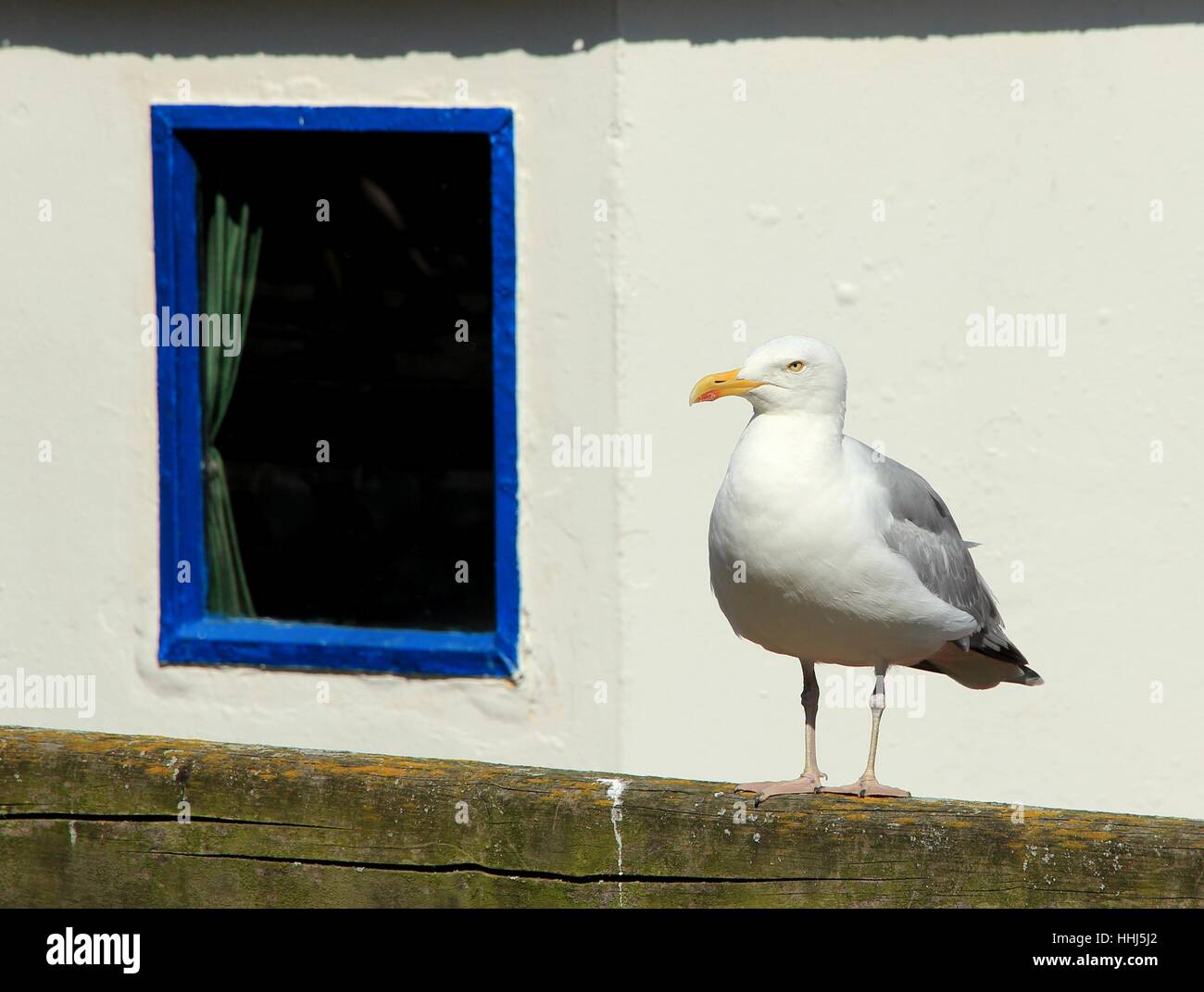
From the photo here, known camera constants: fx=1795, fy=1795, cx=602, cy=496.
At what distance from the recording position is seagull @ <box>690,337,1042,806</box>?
341 centimetres

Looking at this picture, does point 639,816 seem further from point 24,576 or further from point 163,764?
point 24,576

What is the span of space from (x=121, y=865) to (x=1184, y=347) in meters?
4.04

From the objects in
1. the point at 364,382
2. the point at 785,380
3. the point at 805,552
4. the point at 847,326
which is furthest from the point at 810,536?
the point at 364,382

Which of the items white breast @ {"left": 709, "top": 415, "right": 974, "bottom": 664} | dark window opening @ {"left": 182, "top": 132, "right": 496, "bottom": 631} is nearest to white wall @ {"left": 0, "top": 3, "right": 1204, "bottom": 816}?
dark window opening @ {"left": 182, "top": 132, "right": 496, "bottom": 631}

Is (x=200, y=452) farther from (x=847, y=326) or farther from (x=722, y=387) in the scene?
(x=722, y=387)

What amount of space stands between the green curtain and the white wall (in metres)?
0.50

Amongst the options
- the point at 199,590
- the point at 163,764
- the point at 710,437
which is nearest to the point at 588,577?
the point at 710,437

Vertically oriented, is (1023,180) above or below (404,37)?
below

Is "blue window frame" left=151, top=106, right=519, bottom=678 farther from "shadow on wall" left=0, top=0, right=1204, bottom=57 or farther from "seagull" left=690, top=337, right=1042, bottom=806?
"seagull" left=690, top=337, right=1042, bottom=806

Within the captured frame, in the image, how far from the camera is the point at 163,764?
7.70 ft

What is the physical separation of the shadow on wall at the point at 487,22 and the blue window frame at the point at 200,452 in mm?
217

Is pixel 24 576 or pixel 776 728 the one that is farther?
pixel 24 576

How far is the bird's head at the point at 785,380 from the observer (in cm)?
349
